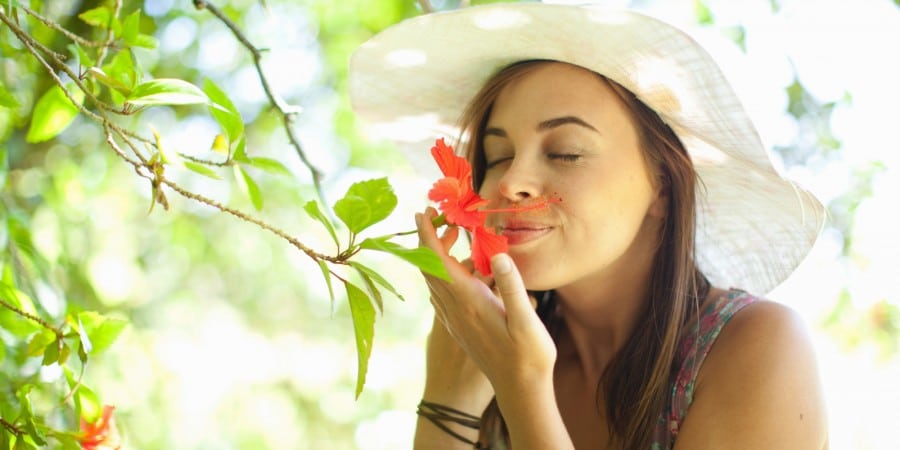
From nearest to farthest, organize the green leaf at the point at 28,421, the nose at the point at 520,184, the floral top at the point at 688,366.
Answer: the green leaf at the point at 28,421 < the nose at the point at 520,184 < the floral top at the point at 688,366

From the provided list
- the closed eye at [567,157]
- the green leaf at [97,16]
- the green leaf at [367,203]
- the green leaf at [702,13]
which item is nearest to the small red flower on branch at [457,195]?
the green leaf at [367,203]

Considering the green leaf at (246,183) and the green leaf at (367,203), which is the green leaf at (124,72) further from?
the green leaf at (367,203)

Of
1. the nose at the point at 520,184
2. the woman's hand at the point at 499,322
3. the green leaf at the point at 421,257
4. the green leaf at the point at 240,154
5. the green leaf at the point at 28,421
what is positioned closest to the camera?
the green leaf at the point at 421,257

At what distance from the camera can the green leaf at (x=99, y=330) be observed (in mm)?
1020

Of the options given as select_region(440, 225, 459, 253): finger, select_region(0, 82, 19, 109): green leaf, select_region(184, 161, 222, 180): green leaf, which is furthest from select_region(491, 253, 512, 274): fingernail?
select_region(0, 82, 19, 109): green leaf

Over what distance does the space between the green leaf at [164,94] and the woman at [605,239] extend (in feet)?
1.14

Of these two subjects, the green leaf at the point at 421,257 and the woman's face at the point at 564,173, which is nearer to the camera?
the green leaf at the point at 421,257

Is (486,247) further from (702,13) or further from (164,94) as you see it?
(702,13)

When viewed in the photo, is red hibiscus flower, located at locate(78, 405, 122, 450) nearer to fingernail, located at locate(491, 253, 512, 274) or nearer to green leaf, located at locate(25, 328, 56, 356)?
green leaf, located at locate(25, 328, 56, 356)

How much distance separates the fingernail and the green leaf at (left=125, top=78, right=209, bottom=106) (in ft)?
1.26

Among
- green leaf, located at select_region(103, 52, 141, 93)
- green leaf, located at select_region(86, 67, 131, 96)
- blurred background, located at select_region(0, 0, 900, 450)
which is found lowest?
blurred background, located at select_region(0, 0, 900, 450)

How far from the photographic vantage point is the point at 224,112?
0.96 m

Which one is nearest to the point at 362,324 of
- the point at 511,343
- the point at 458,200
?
the point at 458,200

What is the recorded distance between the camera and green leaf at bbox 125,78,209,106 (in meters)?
0.88
